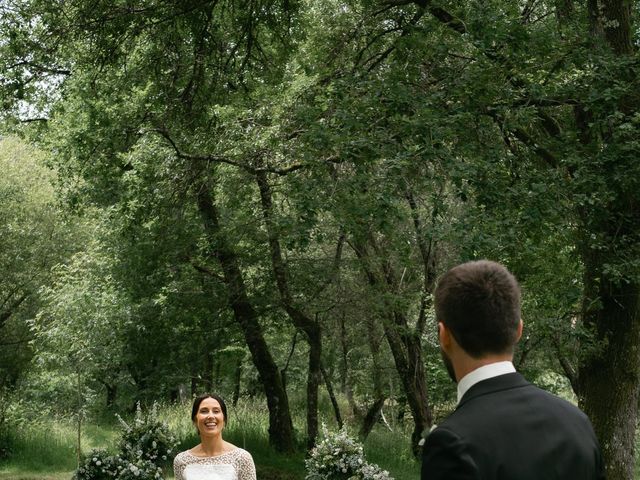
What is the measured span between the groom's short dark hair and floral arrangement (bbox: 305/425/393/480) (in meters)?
10.5

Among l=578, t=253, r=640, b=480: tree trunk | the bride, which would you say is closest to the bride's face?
the bride

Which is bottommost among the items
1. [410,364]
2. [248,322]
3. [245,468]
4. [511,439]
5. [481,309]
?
[245,468]

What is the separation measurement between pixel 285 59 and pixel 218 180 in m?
2.28

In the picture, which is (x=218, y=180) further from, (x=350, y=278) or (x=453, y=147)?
(x=453, y=147)

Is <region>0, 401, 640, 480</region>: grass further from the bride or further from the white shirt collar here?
the white shirt collar

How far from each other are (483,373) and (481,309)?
0.50 feet

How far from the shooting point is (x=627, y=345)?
11.8 metres

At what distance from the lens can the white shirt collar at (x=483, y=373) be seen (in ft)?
7.34

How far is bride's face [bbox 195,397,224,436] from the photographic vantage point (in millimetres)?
7426

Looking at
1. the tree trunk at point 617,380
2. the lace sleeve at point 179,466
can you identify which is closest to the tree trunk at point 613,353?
the tree trunk at point 617,380

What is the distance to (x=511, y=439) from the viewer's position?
7.02 ft

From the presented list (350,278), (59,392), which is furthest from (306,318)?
(59,392)

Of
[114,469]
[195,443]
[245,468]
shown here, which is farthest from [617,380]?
[195,443]

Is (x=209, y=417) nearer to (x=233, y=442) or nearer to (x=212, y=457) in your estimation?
(x=212, y=457)
